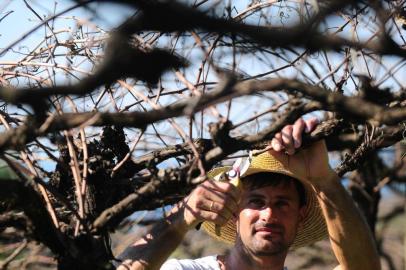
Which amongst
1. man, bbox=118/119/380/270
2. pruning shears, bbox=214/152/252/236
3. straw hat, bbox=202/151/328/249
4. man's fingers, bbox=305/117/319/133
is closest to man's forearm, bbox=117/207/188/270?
man, bbox=118/119/380/270

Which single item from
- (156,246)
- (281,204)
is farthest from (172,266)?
(281,204)

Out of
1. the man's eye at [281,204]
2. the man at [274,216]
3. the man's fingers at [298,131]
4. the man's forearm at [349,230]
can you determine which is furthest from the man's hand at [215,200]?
the man's eye at [281,204]

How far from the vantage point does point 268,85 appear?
1.41 meters

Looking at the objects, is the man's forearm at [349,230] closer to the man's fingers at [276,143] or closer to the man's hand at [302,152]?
the man's hand at [302,152]

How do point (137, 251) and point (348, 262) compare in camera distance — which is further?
point (348, 262)

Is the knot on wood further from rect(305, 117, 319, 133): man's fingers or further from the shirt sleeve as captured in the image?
the shirt sleeve

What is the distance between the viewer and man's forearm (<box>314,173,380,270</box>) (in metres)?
2.55

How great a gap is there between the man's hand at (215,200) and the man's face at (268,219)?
60cm

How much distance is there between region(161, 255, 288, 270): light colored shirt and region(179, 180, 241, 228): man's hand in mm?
539

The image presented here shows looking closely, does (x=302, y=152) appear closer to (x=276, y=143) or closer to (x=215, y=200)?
(x=276, y=143)

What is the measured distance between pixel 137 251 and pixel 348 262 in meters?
0.80

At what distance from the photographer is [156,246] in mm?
2344

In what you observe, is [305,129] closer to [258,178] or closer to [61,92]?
[258,178]

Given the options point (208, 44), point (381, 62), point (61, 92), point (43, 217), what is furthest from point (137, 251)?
point (61, 92)
